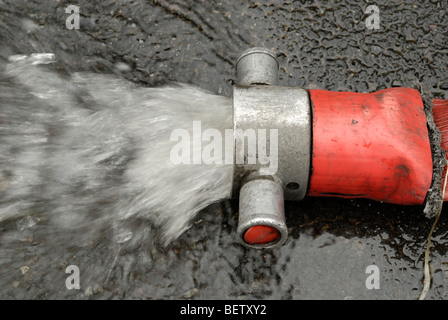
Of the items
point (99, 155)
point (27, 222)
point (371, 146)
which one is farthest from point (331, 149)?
point (27, 222)

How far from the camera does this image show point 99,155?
2484 millimetres

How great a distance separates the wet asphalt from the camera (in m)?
2.24

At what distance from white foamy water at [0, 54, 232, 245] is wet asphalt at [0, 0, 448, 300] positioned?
0.12 meters

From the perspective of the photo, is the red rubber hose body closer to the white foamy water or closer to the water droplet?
the white foamy water

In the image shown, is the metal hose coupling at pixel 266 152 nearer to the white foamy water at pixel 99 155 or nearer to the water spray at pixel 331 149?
the water spray at pixel 331 149

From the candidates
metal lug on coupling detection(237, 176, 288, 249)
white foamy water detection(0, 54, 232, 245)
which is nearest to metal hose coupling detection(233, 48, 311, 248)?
metal lug on coupling detection(237, 176, 288, 249)

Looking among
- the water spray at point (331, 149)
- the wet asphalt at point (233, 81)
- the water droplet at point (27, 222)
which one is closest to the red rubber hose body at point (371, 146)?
the water spray at point (331, 149)

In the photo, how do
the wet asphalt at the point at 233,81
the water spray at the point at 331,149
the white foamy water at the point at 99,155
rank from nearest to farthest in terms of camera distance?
the water spray at the point at 331,149 → the wet asphalt at the point at 233,81 → the white foamy water at the point at 99,155

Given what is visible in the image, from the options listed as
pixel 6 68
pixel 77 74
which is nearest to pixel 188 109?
pixel 77 74

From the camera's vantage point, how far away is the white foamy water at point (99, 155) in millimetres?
2340

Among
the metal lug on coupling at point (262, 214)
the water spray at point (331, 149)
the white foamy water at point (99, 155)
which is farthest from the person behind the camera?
the white foamy water at point (99, 155)

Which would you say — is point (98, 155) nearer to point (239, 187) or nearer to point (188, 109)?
point (188, 109)

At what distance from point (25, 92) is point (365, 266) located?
2075 millimetres

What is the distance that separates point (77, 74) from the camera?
107 inches
